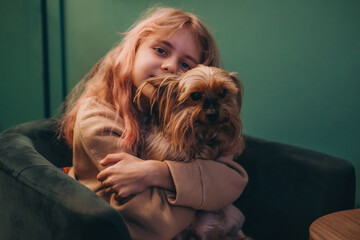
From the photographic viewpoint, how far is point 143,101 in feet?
4.05

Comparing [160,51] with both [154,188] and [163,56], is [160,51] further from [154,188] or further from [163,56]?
[154,188]

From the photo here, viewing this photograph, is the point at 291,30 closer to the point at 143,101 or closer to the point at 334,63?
the point at 334,63

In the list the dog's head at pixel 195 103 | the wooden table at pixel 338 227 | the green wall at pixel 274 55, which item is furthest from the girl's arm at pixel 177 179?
the green wall at pixel 274 55

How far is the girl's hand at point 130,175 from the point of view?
0.96 metres

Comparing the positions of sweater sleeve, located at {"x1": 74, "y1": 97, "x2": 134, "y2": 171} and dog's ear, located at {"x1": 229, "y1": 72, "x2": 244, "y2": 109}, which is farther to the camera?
dog's ear, located at {"x1": 229, "y1": 72, "x2": 244, "y2": 109}

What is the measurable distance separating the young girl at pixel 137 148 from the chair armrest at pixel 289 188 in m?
0.25

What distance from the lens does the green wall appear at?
5.07 ft

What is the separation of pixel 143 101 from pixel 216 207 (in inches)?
20.3

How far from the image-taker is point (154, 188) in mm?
1014

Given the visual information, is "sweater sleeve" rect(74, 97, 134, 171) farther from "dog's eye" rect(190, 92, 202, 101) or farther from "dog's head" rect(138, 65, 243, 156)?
"dog's eye" rect(190, 92, 202, 101)

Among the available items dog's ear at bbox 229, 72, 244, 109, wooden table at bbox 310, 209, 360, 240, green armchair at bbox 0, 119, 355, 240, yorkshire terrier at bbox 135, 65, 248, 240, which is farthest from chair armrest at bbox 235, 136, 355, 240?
dog's ear at bbox 229, 72, 244, 109

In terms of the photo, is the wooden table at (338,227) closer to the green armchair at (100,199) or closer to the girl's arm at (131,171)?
the green armchair at (100,199)

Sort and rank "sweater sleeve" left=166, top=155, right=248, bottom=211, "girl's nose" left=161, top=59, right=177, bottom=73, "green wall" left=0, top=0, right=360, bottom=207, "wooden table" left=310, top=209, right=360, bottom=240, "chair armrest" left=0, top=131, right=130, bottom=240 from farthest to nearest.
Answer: "green wall" left=0, top=0, right=360, bottom=207
"girl's nose" left=161, top=59, right=177, bottom=73
"sweater sleeve" left=166, top=155, right=248, bottom=211
"wooden table" left=310, top=209, right=360, bottom=240
"chair armrest" left=0, top=131, right=130, bottom=240

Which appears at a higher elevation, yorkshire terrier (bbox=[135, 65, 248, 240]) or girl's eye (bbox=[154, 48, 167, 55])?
girl's eye (bbox=[154, 48, 167, 55])
